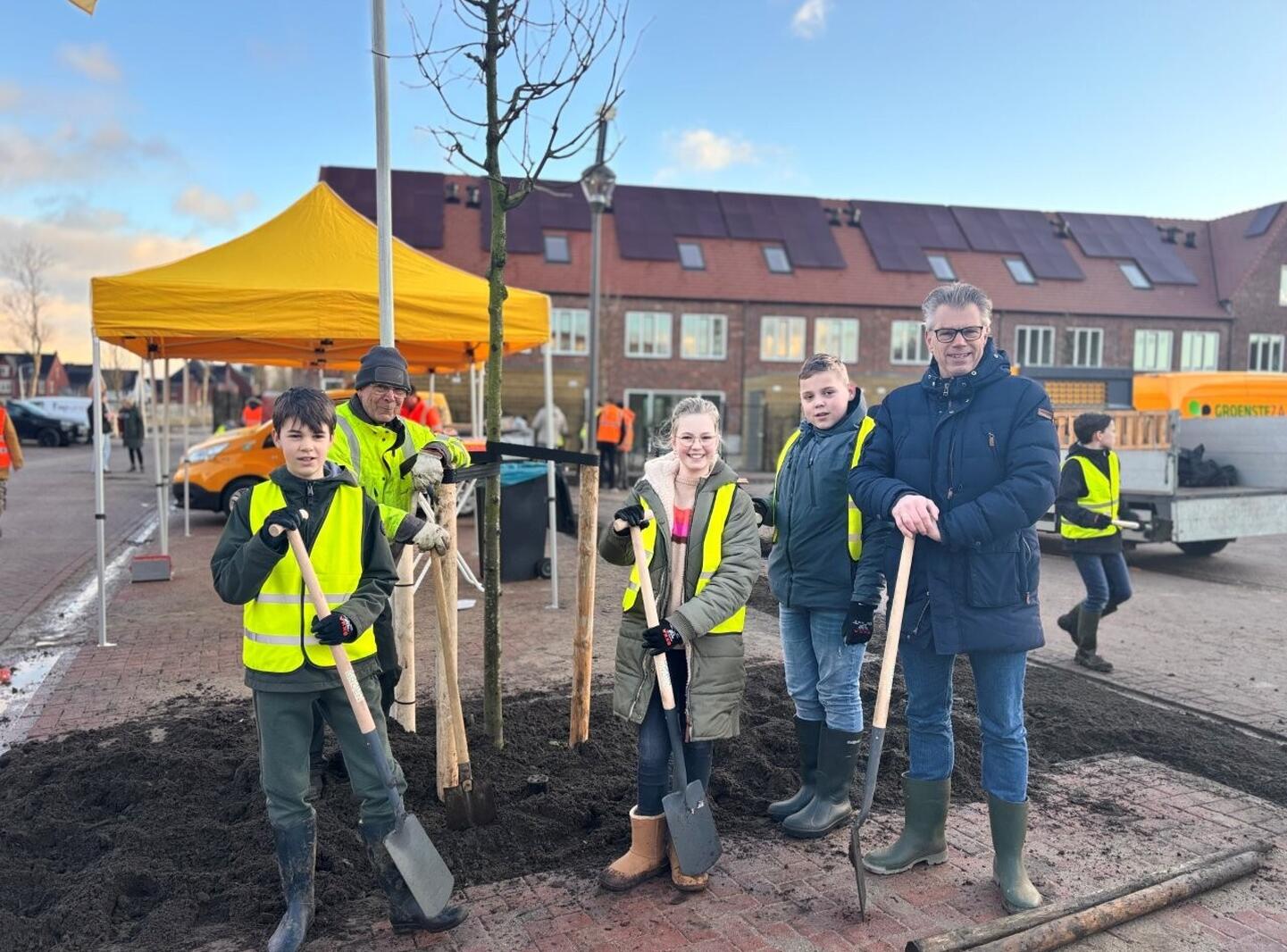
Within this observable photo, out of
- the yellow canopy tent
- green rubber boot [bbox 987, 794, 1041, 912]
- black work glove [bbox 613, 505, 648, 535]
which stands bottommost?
green rubber boot [bbox 987, 794, 1041, 912]

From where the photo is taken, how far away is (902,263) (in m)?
34.4

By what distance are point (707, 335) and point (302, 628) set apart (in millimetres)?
30594

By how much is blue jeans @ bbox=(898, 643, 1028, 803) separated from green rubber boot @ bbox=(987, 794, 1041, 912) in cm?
4

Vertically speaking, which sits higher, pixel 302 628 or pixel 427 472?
pixel 427 472

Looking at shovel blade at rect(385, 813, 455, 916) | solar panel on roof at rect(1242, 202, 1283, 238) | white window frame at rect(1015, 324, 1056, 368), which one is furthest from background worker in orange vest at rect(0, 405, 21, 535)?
solar panel on roof at rect(1242, 202, 1283, 238)

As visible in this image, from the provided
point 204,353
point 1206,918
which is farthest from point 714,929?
point 204,353

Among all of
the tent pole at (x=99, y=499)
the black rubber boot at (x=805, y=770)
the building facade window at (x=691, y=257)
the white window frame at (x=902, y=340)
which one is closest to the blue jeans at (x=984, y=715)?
the black rubber boot at (x=805, y=770)

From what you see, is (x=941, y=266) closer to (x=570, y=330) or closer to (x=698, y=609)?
(x=570, y=330)

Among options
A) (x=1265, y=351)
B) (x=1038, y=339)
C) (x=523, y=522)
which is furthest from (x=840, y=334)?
(x=523, y=522)

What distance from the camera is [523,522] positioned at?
29.1ft

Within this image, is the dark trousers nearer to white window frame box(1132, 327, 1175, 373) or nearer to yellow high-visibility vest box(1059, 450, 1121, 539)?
yellow high-visibility vest box(1059, 450, 1121, 539)

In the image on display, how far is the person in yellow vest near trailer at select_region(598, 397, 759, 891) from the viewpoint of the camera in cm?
322

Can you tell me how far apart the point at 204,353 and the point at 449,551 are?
23.2ft

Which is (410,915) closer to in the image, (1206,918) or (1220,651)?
(1206,918)
